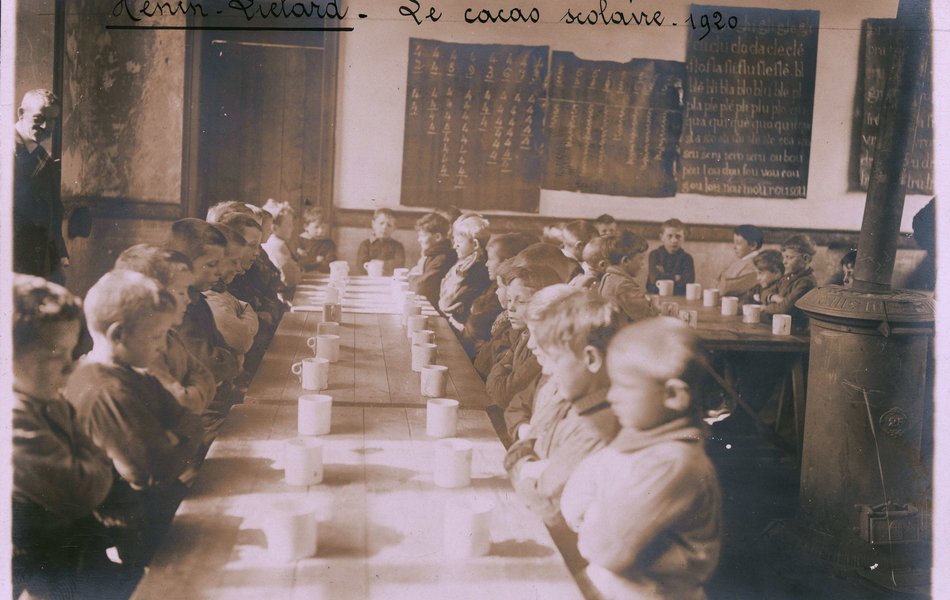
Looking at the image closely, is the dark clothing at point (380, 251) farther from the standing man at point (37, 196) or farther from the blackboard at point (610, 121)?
the standing man at point (37, 196)

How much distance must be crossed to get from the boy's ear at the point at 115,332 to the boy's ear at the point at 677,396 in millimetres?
1399

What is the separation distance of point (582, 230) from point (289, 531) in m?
1.15

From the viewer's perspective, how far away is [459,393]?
2.08 meters

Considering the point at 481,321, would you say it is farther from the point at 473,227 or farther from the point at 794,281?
the point at 794,281

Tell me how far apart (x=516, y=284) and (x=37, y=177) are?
4.48ft

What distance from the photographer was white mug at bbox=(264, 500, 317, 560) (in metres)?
1.49

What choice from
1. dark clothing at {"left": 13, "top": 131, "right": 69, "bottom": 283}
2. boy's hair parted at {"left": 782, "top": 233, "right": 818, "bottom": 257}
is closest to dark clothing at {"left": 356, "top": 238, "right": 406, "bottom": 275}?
dark clothing at {"left": 13, "top": 131, "right": 69, "bottom": 283}

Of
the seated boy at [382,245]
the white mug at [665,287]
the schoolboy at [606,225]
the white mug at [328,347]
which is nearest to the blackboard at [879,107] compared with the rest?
the white mug at [665,287]

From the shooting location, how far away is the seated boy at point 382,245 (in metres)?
2.12

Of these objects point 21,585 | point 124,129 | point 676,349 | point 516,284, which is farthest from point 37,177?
point 676,349

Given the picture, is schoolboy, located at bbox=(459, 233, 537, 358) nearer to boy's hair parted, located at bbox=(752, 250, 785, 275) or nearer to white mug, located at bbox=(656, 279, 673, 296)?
white mug, located at bbox=(656, 279, 673, 296)

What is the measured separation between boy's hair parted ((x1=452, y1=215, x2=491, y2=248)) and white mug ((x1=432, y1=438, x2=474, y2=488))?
67cm

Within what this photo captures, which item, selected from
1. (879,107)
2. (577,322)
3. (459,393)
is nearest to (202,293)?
(459,393)

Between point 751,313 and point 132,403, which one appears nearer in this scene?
point 132,403
